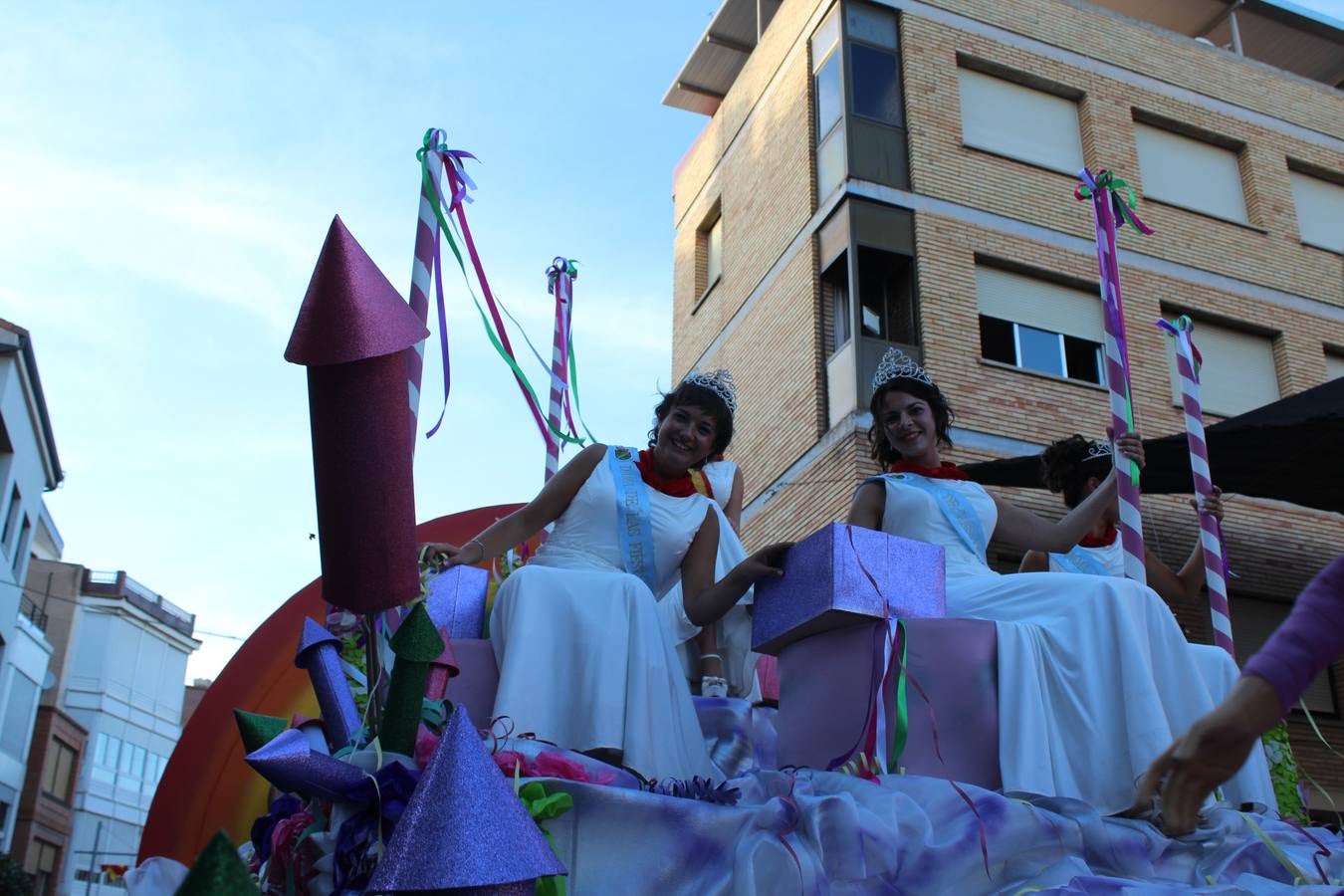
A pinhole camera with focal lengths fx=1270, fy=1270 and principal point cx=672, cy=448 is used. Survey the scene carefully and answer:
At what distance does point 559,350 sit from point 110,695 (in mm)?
41179

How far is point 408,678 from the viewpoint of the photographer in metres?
2.68

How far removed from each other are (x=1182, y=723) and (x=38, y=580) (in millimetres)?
45825

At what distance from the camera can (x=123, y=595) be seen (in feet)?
149

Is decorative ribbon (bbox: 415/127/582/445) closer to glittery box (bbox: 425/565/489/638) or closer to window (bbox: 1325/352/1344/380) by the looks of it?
glittery box (bbox: 425/565/489/638)

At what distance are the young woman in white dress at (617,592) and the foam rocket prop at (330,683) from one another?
0.69 metres

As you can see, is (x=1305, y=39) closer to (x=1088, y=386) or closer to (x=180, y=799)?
(x=1088, y=386)

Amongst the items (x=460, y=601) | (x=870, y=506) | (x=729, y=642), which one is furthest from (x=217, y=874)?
(x=729, y=642)

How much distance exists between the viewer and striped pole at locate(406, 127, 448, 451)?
146 inches

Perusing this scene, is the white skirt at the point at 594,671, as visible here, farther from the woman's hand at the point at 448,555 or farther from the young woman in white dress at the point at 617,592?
the woman's hand at the point at 448,555

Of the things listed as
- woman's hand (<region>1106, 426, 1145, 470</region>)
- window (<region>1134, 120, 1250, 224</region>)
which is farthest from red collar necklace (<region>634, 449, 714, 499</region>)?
window (<region>1134, 120, 1250, 224</region>)

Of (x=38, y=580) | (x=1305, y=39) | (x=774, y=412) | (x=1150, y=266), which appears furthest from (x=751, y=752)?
(x=38, y=580)

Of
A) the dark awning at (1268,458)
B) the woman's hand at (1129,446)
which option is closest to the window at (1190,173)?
the dark awning at (1268,458)

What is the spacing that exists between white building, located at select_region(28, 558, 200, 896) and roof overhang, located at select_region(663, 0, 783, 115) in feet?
100

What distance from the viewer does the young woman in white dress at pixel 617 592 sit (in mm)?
3668
